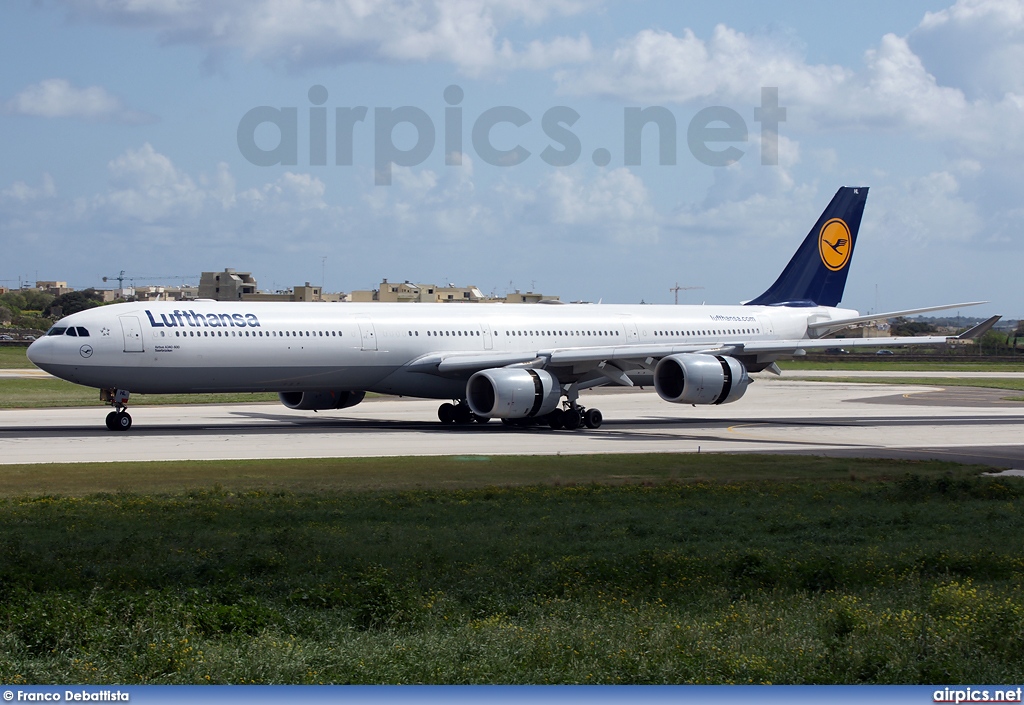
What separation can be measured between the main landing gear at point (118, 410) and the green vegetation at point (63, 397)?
1572cm

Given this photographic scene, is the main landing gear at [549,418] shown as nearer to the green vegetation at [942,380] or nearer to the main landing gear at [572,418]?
the main landing gear at [572,418]

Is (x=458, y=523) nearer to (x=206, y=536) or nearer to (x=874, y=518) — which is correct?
(x=206, y=536)

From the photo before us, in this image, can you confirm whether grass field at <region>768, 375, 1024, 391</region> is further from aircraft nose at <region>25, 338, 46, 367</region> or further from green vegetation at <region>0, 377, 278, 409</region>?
aircraft nose at <region>25, 338, 46, 367</region>

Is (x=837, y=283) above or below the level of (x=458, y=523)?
above

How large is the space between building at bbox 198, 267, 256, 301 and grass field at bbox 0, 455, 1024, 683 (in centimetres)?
11006

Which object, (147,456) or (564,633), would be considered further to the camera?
(147,456)

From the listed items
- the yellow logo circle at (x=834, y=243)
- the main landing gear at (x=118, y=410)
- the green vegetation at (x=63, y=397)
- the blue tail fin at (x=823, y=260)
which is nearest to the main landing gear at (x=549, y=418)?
the main landing gear at (x=118, y=410)

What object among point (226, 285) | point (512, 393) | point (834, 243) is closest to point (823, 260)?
point (834, 243)

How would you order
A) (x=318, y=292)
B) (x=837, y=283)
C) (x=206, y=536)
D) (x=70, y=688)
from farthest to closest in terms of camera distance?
1. (x=318, y=292)
2. (x=837, y=283)
3. (x=206, y=536)
4. (x=70, y=688)

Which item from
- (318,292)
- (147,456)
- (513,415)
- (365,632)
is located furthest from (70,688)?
(318,292)

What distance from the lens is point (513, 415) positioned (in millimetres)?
39938

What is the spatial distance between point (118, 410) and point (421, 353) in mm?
10783

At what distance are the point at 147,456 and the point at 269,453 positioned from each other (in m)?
3.27

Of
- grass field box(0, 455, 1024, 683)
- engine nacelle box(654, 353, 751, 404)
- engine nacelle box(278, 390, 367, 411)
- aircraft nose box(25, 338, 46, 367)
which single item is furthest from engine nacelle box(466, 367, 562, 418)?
grass field box(0, 455, 1024, 683)
